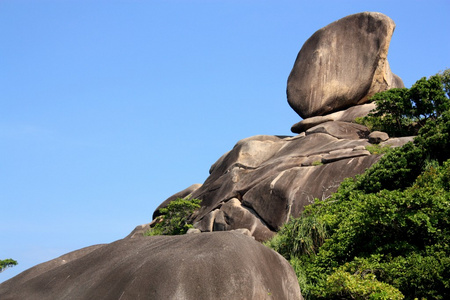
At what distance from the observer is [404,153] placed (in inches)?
731

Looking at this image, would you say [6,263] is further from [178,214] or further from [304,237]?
[304,237]

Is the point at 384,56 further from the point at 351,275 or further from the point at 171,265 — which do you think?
the point at 171,265

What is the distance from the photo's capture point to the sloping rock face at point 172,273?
9.72 m

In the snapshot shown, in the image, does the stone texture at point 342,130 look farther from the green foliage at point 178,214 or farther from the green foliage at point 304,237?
the green foliage at point 304,237

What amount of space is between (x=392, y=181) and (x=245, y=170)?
12.7 m

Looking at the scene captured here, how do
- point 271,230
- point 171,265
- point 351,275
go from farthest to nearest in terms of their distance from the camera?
1. point 271,230
2. point 351,275
3. point 171,265

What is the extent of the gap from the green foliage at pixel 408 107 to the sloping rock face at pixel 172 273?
20334 mm

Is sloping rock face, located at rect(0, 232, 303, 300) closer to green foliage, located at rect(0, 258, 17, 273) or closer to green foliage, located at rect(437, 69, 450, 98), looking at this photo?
green foliage, located at rect(0, 258, 17, 273)

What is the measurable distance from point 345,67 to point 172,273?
2703 cm

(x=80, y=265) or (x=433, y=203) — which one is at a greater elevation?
(x=80, y=265)

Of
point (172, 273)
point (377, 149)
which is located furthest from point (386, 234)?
point (377, 149)

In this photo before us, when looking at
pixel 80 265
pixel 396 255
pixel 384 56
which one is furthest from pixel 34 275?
pixel 384 56

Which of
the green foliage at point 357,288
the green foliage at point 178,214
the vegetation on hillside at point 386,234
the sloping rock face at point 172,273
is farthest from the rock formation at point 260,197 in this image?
the vegetation on hillside at point 386,234

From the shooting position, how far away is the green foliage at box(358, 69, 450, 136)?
Answer: 29953 millimetres
